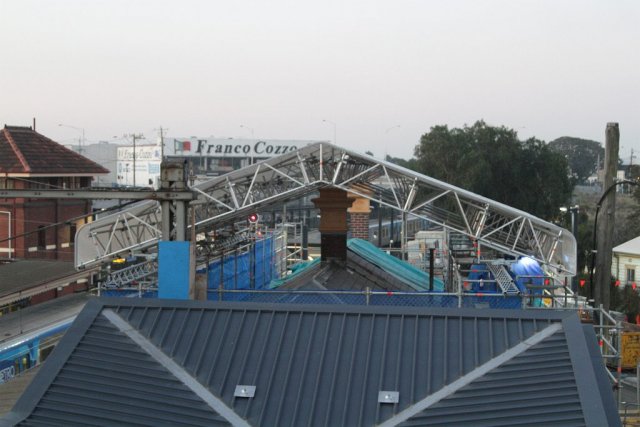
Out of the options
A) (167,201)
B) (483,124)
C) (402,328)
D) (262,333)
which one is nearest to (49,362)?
(262,333)

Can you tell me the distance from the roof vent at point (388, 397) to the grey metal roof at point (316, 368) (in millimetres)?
17

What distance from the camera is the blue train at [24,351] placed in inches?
658

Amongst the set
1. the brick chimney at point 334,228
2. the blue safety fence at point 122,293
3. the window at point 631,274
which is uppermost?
the brick chimney at point 334,228

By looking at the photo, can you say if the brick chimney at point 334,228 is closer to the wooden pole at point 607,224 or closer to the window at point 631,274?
the wooden pole at point 607,224

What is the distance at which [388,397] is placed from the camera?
8727mm

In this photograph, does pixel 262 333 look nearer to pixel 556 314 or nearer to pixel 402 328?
pixel 402 328

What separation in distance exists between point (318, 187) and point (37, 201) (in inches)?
845

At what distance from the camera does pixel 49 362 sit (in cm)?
945

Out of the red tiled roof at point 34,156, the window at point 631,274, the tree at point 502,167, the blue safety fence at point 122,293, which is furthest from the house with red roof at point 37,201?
the window at point 631,274

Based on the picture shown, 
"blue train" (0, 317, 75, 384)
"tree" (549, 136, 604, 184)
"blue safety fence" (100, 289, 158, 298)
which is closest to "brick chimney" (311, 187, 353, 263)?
"blue safety fence" (100, 289, 158, 298)

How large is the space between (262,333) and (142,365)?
5.05ft

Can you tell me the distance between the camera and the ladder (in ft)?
58.0

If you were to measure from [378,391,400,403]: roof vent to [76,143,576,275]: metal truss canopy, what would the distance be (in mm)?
12382

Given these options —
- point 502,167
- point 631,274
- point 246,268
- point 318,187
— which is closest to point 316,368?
point 318,187
